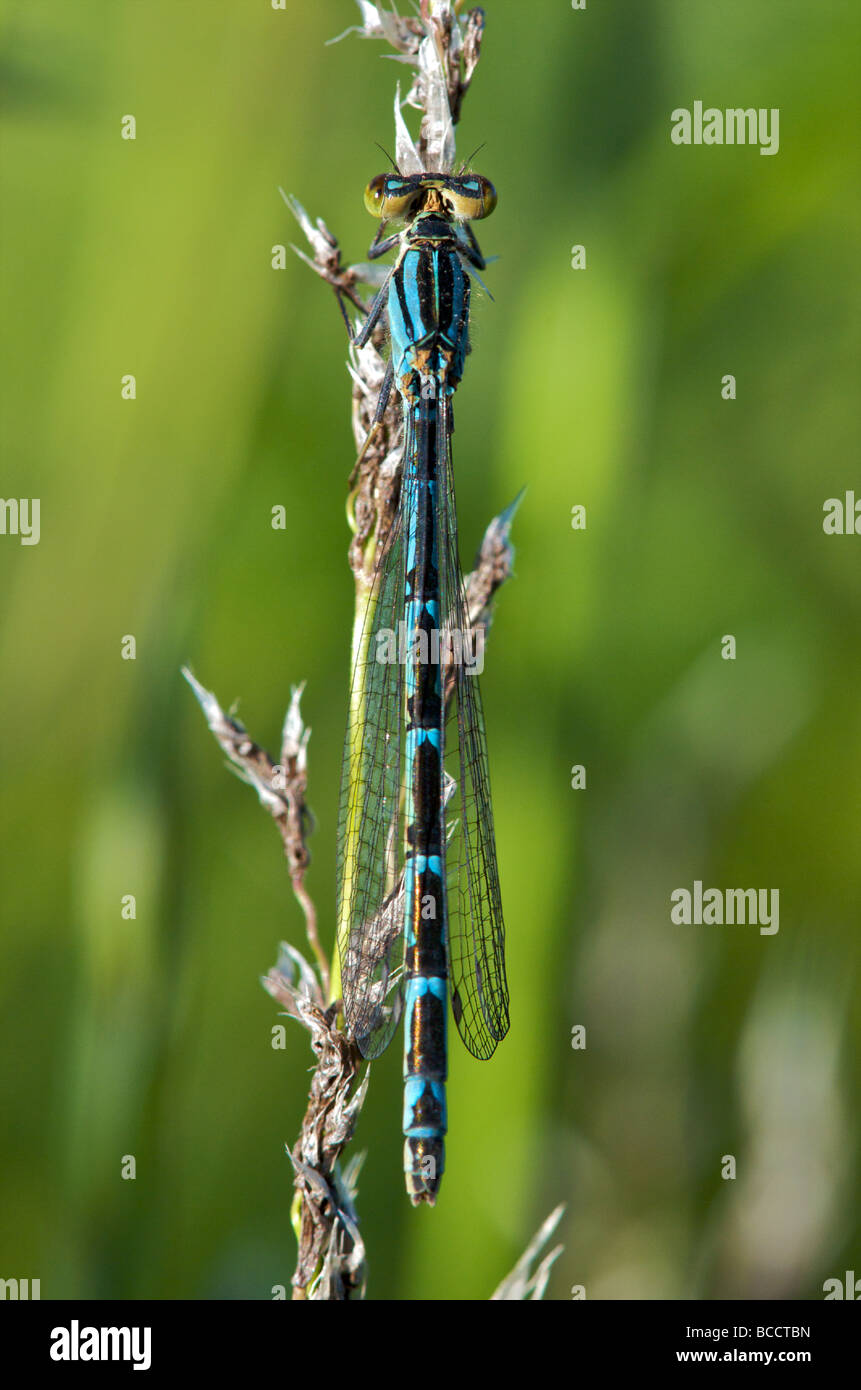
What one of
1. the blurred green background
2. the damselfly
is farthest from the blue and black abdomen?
the blurred green background

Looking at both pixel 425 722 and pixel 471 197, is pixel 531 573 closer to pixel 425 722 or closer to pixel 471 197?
pixel 425 722

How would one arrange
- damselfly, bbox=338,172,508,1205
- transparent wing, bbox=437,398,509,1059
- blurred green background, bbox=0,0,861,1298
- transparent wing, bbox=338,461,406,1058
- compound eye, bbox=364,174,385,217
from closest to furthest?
1. transparent wing, bbox=338,461,406,1058
2. damselfly, bbox=338,172,508,1205
3. transparent wing, bbox=437,398,509,1059
4. compound eye, bbox=364,174,385,217
5. blurred green background, bbox=0,0,861,1298

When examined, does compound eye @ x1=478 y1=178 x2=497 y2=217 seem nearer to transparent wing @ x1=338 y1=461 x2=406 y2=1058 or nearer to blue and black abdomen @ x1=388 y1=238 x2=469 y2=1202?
blue and black abdomen @ x1=388 y1=238 x2=469 y2=1202

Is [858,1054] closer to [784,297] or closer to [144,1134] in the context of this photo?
[144,1134]

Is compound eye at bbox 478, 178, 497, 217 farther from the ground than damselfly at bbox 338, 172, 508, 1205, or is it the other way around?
compound eye at bbox 478, 178, 497, 217

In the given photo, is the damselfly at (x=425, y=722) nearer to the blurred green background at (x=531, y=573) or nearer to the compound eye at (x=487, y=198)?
the compound eye at (x=487, y=198)

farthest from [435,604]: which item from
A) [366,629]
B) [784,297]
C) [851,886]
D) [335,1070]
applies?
[784,297]

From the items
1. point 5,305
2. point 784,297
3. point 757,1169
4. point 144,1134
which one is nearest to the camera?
point 144,1134

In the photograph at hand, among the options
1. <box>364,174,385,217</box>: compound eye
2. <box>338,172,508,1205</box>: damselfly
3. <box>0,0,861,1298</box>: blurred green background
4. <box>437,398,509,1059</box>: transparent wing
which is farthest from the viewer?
<box>0,0,861,1298</box>: blurred green background
